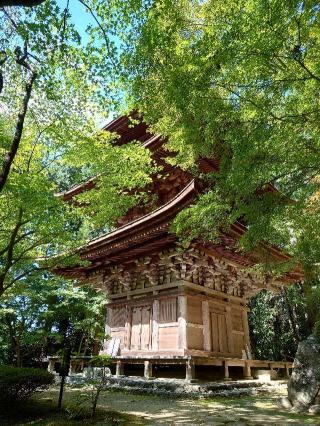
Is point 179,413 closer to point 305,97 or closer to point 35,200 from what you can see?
point 35,200

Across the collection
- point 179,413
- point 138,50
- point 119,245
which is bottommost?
point 179,413

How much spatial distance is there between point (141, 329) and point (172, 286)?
77.3 inches

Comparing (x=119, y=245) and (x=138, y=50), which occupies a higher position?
(x=138, y=50)

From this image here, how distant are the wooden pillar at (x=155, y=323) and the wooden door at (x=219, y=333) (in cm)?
182

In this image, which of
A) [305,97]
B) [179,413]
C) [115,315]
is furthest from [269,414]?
[115,315]

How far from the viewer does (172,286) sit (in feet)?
32.9

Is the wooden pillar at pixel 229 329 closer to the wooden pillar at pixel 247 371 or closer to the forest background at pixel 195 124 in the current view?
the wooden pillar at pixel 247 371

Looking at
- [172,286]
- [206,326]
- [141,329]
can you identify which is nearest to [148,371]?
[141,329]

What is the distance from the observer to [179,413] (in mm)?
5809

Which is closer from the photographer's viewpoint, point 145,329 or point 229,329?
point 145,329

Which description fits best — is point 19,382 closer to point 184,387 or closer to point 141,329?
point 184,387

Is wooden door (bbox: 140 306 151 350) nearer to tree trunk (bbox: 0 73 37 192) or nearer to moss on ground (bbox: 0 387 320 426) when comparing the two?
moss on ground (bbox: 0 387 320 426)

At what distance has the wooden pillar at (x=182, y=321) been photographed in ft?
30.3

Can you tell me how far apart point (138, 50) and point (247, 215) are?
150 inches
